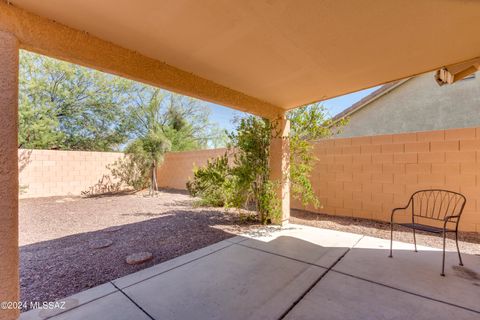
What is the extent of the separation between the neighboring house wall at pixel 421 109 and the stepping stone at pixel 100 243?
9818 mm

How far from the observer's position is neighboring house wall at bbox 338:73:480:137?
754cm

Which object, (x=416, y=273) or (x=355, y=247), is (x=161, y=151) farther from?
(x=416, y=273)

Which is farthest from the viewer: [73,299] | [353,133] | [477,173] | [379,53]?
[353,133]

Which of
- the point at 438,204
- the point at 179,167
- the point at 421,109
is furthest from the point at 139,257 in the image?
the point at 421,109

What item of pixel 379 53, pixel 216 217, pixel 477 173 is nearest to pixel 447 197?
pixel 477 173

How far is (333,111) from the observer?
14.4 ft

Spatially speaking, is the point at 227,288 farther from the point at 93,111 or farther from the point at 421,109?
the point at 93,111

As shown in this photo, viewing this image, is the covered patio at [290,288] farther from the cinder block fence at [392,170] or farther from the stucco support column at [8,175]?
the cinder block fence at [392,170]

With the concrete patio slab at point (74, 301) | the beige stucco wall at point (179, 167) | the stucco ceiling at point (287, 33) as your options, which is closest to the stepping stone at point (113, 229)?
the concrete patio slab at point (74, 301)

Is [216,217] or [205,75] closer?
[205,75]

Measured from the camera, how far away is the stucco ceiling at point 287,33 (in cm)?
177

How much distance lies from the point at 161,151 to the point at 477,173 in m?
9.74

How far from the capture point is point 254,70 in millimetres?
2906

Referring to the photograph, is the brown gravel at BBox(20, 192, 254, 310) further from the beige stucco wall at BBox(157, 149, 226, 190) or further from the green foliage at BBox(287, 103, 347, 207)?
the beige stucco wall at BBox(157, 149, 226, 190)
